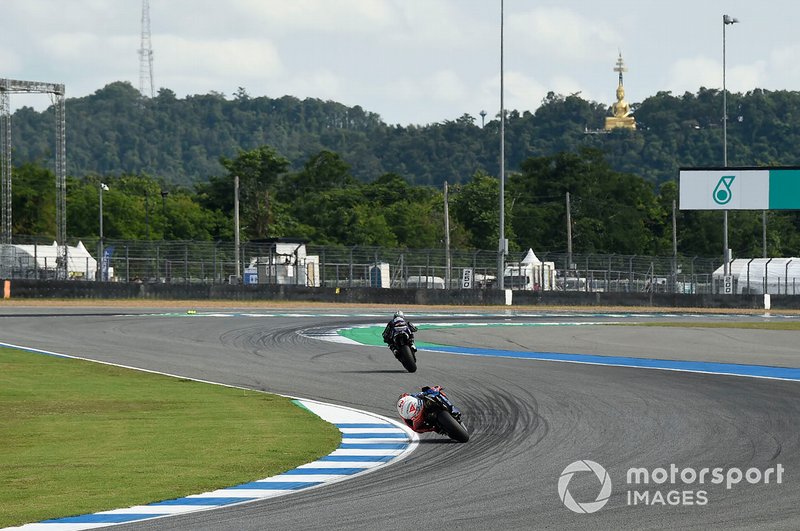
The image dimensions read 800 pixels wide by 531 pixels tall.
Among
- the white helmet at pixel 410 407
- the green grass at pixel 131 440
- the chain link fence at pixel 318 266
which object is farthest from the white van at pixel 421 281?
the white helmet at pixel 410 407

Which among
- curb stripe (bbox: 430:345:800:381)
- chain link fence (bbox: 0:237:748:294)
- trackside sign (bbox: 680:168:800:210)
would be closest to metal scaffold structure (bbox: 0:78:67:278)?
chain link fence (bbox: 0:237:748:294)

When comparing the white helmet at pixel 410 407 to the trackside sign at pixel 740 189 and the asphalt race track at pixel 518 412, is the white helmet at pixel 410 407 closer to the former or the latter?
the asphalt race track at pixel 518 412

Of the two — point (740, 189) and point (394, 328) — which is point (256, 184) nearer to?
point (740, 189)

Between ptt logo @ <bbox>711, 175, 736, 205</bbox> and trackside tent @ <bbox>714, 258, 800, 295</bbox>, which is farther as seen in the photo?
trackside tent @ <bbox>714, 258, 800, 295</bbox>

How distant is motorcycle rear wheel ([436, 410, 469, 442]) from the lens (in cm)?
1296

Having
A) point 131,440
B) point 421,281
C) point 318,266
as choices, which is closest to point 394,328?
point 131,440

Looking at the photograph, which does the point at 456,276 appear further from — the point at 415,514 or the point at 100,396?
the point at 415,514

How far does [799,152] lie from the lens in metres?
197

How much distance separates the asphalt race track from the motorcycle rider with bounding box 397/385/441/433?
0.49 ft

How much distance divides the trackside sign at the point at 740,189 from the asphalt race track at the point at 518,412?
16643 millimetres

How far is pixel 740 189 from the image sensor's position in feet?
164

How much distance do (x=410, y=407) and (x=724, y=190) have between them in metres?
39.1

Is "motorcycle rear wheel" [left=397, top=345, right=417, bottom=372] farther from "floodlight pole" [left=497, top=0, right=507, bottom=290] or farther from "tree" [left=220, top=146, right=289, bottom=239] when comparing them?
"tree" [left=220, top=146, right=289, bottom=239]

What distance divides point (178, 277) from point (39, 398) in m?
37.6
